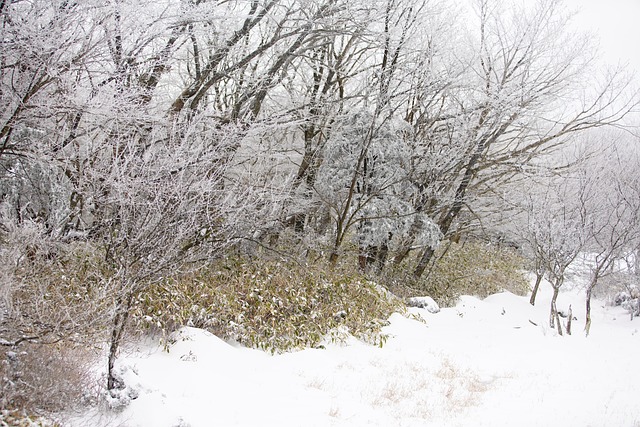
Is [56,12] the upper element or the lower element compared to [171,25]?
lower

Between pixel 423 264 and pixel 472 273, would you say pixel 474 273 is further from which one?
pixel 423 264

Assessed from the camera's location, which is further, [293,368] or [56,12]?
[293,368]

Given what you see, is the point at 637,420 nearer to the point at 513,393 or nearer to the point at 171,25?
the point at 513,393

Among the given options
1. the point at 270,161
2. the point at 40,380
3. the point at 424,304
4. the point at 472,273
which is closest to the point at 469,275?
the point at 472,273

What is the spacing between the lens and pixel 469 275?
15.6 m

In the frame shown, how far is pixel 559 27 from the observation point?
11961mm

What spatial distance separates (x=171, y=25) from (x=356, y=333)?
572cm

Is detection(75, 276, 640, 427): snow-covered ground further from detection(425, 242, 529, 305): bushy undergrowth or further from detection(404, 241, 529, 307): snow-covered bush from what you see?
detection(425, 242, 529, 305): bushy undergrowth

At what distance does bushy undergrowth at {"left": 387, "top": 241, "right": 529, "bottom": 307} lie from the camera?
13039mm

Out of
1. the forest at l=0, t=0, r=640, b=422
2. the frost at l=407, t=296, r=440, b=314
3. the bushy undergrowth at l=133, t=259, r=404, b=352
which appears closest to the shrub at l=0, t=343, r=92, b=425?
the forest at l=0, t=0, r=640, b=422

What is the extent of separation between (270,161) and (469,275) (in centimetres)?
812

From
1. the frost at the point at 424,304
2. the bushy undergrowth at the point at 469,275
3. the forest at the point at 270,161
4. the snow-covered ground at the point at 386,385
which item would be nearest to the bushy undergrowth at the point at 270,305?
the forest at the point at 270,161

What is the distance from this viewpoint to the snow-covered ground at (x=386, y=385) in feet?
16.2

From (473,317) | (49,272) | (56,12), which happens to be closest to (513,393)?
(473,317)
